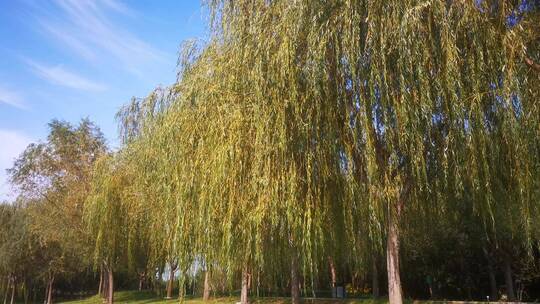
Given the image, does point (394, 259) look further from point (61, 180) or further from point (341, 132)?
point (61, 180)

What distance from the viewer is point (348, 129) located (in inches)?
331

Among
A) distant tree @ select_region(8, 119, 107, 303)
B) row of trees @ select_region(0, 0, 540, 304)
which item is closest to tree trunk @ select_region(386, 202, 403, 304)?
row of trees @ select_region(0, 0, 540, 304)

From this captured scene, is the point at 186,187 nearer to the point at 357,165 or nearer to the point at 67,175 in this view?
the point at 357,165

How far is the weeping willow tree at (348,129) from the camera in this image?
7.59m

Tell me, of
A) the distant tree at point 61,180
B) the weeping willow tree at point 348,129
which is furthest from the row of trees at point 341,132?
the distant tree at point 61,180

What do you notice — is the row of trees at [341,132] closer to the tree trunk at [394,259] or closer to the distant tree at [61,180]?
the tree trunk at [394,259]

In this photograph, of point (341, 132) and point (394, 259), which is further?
point (394, 259)

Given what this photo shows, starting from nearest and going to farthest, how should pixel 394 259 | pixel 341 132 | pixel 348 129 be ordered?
pixel 348 129 < pixel 341 132 < pixel 394 259

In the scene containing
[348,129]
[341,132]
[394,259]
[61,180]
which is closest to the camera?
[348,129]

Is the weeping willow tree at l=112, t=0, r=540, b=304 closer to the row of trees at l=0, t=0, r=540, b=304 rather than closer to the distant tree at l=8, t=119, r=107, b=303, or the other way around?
the row of trees at l=0, t=0, r=540, b=304

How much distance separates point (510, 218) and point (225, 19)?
7.08m

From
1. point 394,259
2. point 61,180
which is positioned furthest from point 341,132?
point 61,180

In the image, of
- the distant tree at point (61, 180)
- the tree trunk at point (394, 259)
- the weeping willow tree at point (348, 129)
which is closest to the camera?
the weeping willow tree at point (348, 129)

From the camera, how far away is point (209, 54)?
10914 millimetres
